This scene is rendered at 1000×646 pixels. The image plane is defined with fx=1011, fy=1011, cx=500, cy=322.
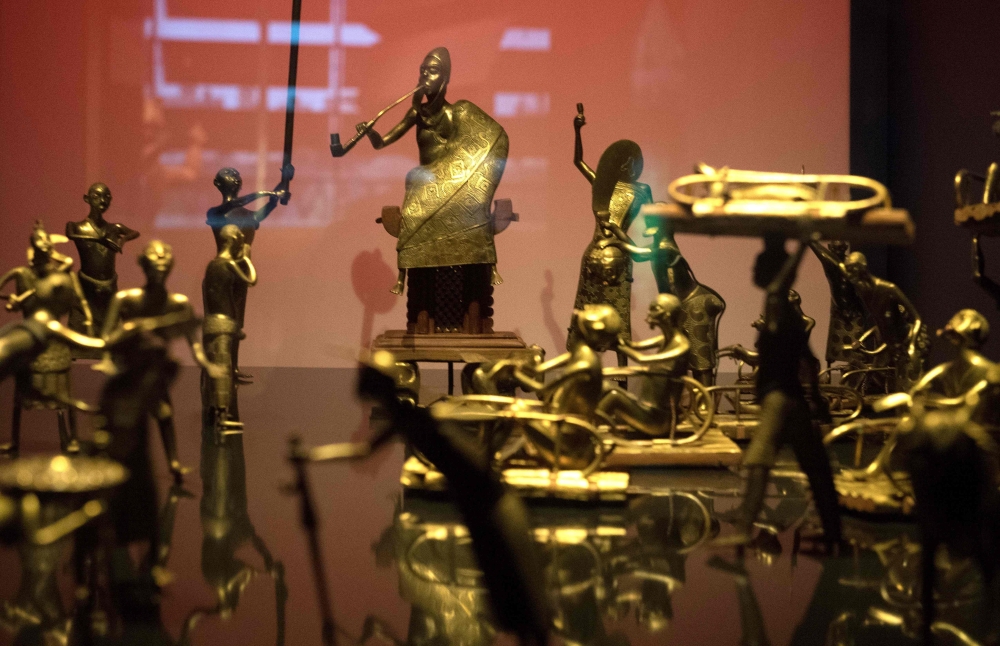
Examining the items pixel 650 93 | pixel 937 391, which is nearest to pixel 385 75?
pixel 650 93

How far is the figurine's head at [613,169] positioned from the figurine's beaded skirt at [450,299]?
0.89 metres

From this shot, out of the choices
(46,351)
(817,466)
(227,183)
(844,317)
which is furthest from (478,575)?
(844,317)

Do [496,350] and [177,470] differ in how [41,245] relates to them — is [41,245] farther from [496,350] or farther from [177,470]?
[496,350]

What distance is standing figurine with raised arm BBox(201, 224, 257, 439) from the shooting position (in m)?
5.57

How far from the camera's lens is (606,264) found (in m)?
6.33

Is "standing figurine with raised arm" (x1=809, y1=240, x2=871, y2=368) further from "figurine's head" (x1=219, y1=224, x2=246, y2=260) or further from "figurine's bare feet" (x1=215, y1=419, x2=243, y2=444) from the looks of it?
"figurine's bare feet" (x1=215, y1=419, x2=243, y2=444)

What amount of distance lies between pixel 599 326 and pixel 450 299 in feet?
7.87

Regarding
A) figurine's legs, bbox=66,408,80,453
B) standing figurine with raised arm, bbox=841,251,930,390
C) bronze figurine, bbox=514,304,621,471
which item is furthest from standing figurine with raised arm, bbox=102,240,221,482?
standing figurine with raised arm, bbox=841,251,930,390

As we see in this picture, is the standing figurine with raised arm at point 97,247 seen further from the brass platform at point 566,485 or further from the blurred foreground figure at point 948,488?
the blurred foreground figure at point 948,488

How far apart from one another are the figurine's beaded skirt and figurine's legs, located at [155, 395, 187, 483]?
2.42 meters

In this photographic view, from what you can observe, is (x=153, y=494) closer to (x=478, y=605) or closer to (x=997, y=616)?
(x=478, y=605)

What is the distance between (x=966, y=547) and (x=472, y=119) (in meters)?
4.48

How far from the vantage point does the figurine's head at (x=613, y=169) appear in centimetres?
666

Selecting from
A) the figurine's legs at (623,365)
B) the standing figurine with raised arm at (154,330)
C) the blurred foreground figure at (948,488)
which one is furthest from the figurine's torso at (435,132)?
the blurred foreground figure at (948,488)
